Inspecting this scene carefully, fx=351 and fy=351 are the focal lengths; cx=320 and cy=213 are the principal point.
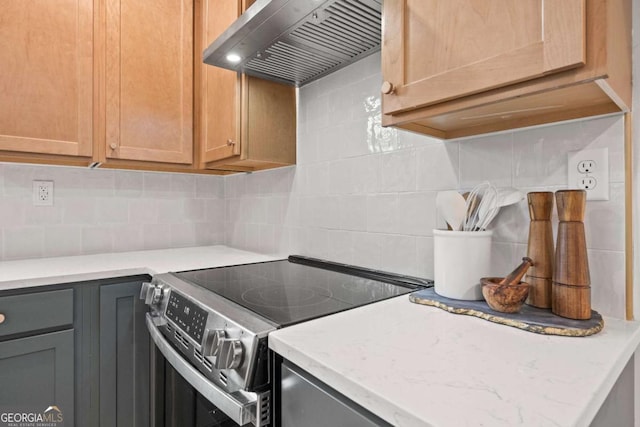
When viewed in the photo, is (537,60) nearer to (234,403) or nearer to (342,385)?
(342,385)

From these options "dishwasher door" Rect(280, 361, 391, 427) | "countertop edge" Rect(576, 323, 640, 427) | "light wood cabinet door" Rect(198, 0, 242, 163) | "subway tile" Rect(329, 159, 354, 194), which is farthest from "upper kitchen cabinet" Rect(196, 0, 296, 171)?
"countertop edge" Rect(576, 323, 640, 427)

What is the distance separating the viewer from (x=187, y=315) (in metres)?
0.98

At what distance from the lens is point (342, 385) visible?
1.71 feet

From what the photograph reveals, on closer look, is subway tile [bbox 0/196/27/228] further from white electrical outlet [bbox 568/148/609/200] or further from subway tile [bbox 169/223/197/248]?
white electrical outlet [bbox 568/148/609/200]

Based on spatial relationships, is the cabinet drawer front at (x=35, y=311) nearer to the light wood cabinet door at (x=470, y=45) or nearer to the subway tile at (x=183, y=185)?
the subway tile at (x=183, y=185)

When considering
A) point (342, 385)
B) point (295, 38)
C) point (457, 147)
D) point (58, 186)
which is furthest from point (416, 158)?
point (58, 186)

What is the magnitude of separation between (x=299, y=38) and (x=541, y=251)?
94 centimetres

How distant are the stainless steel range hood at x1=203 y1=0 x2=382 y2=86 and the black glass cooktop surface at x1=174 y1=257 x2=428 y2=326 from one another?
800mm

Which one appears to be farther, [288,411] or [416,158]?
[416,158]

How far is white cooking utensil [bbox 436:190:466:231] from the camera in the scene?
904mm

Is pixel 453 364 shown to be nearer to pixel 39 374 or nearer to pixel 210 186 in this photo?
pixel 39 374

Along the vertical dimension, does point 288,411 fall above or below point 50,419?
above

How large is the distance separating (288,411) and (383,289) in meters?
0.50

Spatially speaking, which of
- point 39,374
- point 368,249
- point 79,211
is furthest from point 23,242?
point 368,249
